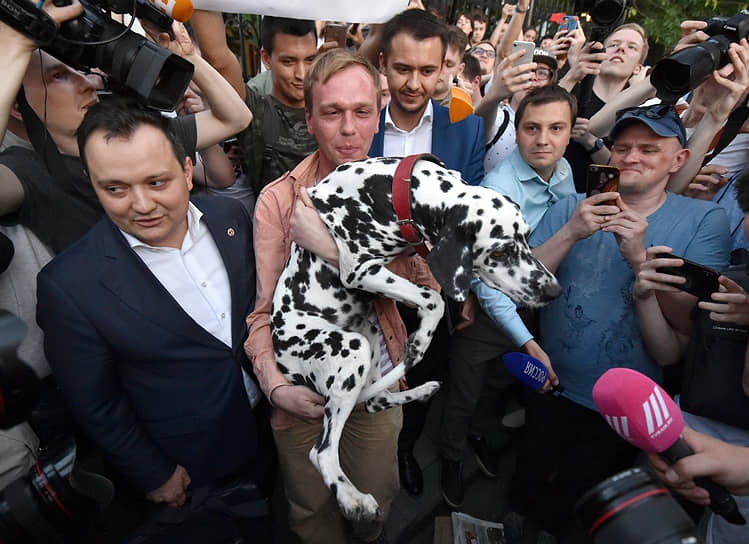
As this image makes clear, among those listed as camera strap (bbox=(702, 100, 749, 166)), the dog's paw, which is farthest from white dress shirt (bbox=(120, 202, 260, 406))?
camera strap (bbox=(702, 100, 749, 166))

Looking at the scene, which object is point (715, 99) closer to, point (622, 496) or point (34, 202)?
point (622, 496)

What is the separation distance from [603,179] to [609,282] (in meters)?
0.59

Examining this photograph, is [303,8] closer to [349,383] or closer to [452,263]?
[452,263]

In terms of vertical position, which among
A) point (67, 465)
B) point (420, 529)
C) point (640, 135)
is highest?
point (640, 135)

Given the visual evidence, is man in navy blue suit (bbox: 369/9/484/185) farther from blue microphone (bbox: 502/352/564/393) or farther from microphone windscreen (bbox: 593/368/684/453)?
microphone windscreen (bbox: 593/368/684/453)

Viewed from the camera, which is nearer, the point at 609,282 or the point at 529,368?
the point at 529,368

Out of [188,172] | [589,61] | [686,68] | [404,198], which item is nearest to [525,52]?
[589,61]

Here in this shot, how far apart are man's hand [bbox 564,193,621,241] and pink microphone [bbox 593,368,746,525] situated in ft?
3.08

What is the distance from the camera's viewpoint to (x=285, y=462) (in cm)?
205

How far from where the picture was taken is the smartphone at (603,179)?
1.90m

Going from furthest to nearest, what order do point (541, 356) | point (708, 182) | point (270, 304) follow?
point (708, 182) < point (541, 356) < point (270, 304)

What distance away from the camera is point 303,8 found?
2164 millimetres

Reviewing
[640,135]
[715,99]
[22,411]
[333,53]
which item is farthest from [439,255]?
[715,99]

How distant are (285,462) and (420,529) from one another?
146 centimetres
